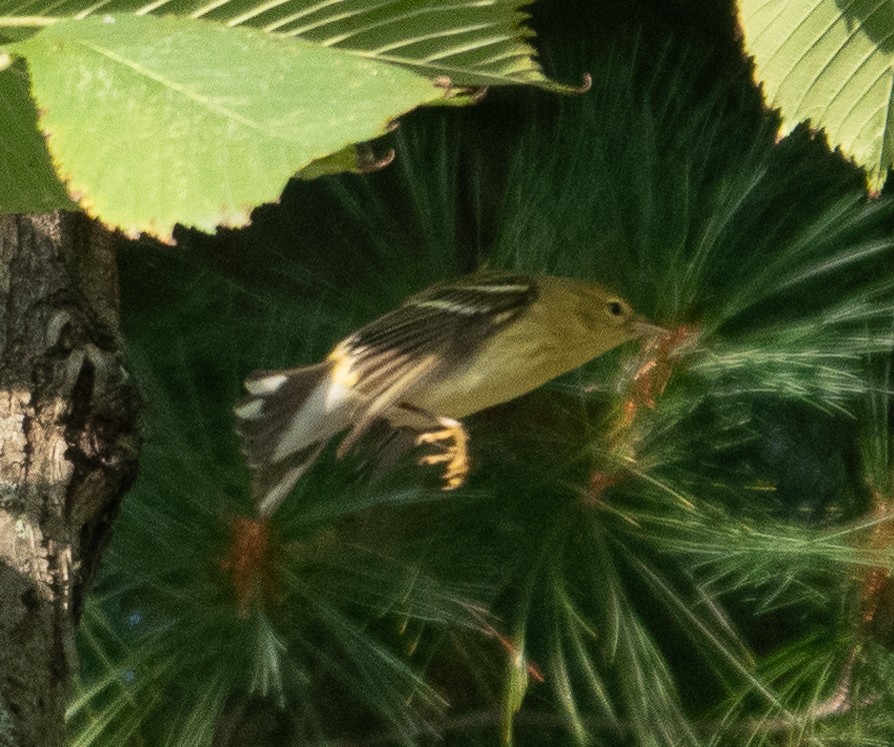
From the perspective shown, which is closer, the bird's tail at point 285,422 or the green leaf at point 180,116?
the green leaf at point 180,116

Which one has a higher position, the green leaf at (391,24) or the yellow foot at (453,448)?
the green leaf at (391,24)

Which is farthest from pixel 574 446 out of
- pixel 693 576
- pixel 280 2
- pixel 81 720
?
pixel 280 2

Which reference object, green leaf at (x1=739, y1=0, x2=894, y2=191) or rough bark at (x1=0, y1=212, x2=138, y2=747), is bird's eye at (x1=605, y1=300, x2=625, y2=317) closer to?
green leaf at (x1=739, y1=0, x2=894, y2=191)

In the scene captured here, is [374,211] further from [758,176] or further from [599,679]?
[599,679]

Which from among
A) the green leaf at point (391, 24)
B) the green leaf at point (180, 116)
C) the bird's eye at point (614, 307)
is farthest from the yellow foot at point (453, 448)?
the green leaf at point (180, 116)

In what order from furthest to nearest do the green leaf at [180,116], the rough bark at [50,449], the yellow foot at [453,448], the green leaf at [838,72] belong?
the yellow foot at [453,448]
the green leaf at [838,72]
the rough bark at [50,449]
the green leaf at [180,116]

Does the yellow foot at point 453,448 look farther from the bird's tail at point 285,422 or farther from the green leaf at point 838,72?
the green leaf at point 838,72
